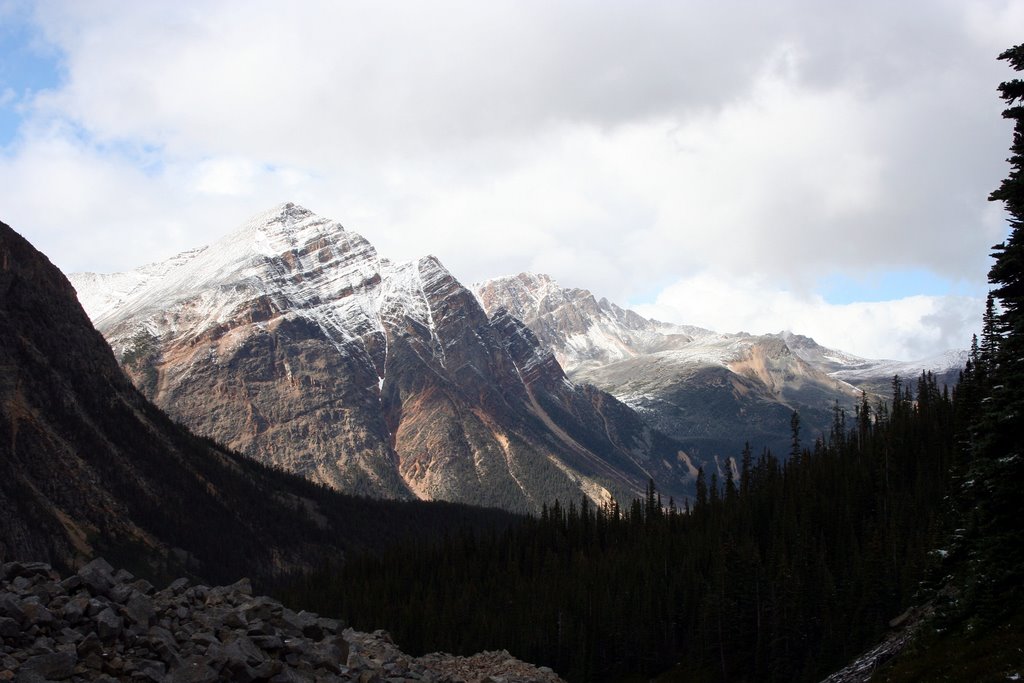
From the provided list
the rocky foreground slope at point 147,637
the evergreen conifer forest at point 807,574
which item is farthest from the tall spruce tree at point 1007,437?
the rocky foreground slope at point 147,637

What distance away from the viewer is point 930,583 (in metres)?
Result: 67.3

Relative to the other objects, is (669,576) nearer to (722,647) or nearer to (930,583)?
(722,647)

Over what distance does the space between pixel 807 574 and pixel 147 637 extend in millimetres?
85147

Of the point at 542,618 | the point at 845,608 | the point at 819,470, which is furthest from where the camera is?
the point at 819,470

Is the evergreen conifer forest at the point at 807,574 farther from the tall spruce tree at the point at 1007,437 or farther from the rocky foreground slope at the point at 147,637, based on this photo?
the rocky foreground slope at the point at 147,637

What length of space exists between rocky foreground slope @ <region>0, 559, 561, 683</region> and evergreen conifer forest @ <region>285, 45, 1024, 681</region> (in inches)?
1402

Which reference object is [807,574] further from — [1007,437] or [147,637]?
[147,637]

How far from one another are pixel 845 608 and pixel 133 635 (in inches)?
3055

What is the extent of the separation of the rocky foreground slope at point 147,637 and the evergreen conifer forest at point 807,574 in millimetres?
35615

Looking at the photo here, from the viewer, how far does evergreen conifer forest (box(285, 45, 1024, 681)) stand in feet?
169

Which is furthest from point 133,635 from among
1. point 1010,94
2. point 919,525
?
point 919,525


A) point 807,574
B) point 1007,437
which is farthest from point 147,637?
point 807,574

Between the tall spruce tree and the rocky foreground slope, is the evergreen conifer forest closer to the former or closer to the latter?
the tall spruce tree

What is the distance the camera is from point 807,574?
119438mm
